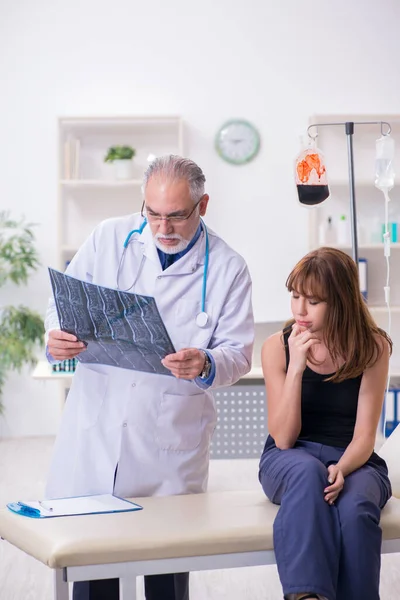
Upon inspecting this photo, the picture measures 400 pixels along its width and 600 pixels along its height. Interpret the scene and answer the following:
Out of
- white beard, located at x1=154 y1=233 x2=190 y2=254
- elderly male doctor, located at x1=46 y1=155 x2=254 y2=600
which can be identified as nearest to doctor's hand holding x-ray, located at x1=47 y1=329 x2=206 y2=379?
elderly male doctor, located at x1=46 y1=155 x2=254 y2=600

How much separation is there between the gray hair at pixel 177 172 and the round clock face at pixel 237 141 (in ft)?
10.8

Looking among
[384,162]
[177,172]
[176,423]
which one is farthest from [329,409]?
[384,162]

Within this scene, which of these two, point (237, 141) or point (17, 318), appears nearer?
point (17, 318)

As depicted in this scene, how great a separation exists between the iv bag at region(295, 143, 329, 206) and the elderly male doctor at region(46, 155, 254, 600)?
123 cm

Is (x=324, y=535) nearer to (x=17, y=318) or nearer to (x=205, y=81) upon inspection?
(x=17, y=318)

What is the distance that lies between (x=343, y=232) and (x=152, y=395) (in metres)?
3.28

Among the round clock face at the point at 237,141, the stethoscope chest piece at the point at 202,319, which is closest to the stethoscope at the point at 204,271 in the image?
the stethoscope chest piece at the point at 202,319

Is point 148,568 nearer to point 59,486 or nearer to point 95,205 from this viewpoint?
point 59,486

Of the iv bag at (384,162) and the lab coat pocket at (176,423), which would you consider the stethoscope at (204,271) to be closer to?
the lab coat pocket at (176,423)

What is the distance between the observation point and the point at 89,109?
5062 millimetres

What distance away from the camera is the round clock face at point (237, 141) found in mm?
5035

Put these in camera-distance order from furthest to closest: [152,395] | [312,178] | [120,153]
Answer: [120,153] < [312,178] < [152,395]

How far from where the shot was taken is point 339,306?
74.5 inches

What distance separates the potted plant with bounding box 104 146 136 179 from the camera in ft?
15.9
